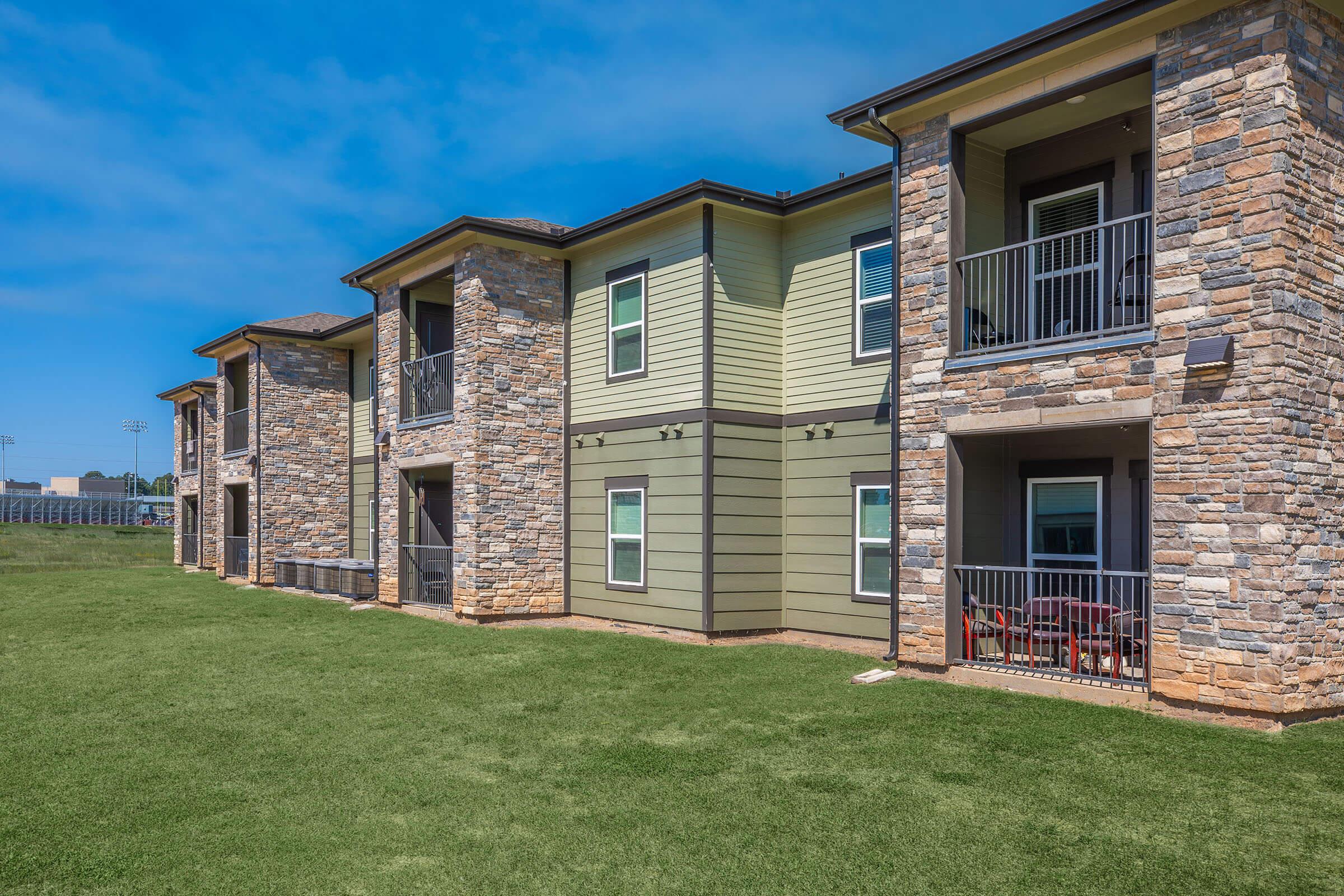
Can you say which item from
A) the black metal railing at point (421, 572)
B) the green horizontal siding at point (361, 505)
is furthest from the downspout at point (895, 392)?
the green horizontal siding at point (361, 505)

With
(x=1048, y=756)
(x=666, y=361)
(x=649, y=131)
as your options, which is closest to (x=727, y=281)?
(x=666, y=361)

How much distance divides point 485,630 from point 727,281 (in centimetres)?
660

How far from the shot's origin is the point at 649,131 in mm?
50875

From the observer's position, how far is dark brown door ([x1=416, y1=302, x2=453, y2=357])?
1889 centimetres

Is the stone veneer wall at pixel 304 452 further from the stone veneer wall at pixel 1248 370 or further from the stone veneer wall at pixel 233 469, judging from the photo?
the stone veneer wall at pixel 1248 370

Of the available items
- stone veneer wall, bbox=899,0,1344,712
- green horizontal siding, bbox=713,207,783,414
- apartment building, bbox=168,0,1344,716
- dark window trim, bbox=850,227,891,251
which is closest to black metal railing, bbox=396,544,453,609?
apartment building, bbox=168,0,1344,716

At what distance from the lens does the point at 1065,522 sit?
11.4 meters

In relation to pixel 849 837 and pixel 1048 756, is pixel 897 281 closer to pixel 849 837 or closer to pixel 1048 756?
pixel 1048 756

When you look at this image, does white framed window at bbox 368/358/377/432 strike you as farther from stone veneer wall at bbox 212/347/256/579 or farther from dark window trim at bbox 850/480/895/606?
dark window trim at bbox 850/480/895/606

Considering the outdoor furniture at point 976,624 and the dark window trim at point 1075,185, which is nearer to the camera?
the outdoor furniture at point 976,624

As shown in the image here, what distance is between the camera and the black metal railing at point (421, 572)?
58.3 ft

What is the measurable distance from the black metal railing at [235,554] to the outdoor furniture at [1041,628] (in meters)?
22.1

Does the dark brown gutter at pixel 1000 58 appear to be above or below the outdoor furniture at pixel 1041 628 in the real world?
above

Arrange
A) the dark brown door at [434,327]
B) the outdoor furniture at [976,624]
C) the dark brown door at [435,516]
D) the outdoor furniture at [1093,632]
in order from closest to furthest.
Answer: the outdoor furniture at [1093,632], the outdoor furniture at [976,624], the dark brown door at [435,516], the dark brown door at [434,327]
